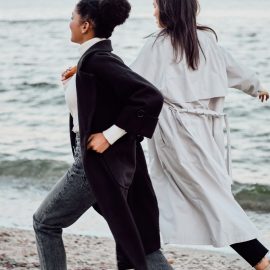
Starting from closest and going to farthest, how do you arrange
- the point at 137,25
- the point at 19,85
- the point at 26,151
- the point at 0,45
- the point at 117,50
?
the point at 26,151 → the point at 19,85 → the point at 117,50 → the point at 0,45 → the point at 137,25

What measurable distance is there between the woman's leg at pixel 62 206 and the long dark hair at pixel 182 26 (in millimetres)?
781

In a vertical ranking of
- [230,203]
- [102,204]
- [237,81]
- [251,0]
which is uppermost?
[237,81]

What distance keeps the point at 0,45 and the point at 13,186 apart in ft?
46.0

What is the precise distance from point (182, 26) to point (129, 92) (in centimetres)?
76

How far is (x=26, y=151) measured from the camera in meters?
10.7

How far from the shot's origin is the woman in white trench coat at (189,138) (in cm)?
402

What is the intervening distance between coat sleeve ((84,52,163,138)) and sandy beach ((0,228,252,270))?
172 cm

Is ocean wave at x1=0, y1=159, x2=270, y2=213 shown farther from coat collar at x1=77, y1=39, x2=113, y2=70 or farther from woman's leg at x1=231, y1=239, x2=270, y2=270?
coat collar at x1=77, y1=39, x2=113, y2=70

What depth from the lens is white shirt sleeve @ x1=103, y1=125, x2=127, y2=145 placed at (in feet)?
11.2

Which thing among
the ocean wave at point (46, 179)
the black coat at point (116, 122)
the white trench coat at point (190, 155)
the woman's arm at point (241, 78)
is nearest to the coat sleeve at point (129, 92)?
the black coat at point (116, 122)

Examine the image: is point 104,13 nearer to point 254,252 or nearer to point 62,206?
point 62,206

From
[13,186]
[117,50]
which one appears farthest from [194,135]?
[117,50]

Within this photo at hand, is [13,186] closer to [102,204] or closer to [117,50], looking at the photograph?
[102,204]

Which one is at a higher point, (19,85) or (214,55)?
(214,55)
